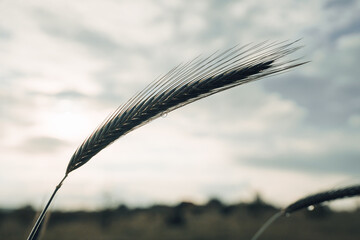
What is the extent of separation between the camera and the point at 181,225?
28156 millimetres

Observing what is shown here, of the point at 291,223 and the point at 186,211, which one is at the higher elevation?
the point at 186,211

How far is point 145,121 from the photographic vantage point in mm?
1512

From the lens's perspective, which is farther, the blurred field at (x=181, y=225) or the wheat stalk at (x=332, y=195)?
the blurred field at (x=181, y=225)

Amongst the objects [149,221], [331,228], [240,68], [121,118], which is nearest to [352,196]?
[240,68]

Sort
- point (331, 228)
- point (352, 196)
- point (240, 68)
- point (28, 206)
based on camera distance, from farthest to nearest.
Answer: point (331, 228), point (28, 206), point (352, 196), point (240, 68)

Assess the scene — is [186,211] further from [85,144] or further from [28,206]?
[85,144]

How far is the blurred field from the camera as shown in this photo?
23547 mm

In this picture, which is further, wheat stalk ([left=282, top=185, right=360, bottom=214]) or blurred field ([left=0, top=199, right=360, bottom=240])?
blurred field ([left=0, top=199, right=360, bottom=240])

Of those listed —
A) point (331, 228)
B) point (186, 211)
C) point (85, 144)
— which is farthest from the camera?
point (186, 211)

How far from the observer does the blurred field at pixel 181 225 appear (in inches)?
927

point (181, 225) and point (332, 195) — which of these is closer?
point (332, 195)

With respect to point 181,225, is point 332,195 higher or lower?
higher

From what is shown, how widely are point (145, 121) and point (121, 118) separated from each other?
109mm

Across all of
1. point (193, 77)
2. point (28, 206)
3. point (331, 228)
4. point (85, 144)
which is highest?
point (28, 206)
